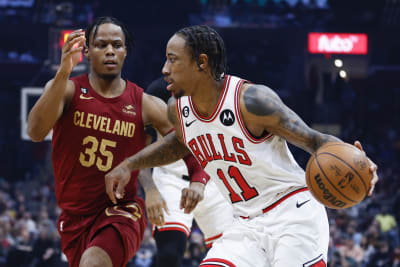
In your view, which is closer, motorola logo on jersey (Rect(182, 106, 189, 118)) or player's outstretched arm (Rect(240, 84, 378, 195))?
player's outstretched arm (Rect(240, 84, 378, 195))

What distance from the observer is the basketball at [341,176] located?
3203mm

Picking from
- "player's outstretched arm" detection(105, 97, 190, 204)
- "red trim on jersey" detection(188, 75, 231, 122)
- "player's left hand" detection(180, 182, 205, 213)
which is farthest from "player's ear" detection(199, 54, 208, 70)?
"player's left hand" detection(180, 182, 205, 213)

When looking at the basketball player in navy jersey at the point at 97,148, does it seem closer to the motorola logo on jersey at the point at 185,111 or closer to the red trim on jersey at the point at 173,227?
the motorola logo on jersey at the point at 185,111

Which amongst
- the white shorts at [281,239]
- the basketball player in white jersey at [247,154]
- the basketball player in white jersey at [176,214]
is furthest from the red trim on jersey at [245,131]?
the basketball player in white jersey at [176,214]

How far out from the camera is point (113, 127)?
4137 millimetres

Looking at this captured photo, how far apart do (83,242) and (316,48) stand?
14563mm

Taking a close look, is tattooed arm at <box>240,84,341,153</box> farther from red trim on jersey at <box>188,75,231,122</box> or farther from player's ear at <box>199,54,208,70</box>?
player's ear at <box>199,54,208,70</box>

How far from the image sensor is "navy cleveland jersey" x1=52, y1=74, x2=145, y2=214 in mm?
4109

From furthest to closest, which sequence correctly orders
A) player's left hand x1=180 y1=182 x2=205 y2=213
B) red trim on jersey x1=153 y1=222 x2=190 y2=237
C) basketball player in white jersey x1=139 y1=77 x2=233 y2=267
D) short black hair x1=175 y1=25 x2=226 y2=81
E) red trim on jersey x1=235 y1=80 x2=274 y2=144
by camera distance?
red trim on jersey x1=153 y1=222 x2=190 y2=237
basketball player in white jersey x1=139 y1=77 x2=233 y2=267
player's left hand x1=180 y1=182 x2=205 y2=213
short black hair x1=175 y1=25 x2=226 y2=81
red trim on jersey x1=235 y1=80 x2=274 y2=144

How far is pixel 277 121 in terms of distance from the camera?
3410 mm

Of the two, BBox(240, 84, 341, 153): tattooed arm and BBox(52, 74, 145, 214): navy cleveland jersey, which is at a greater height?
BBox(240, 84, 341, 153): tattooed arm

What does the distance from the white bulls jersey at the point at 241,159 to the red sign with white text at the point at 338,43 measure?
47.3ft

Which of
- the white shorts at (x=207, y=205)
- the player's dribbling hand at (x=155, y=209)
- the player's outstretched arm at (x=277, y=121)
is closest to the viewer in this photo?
the player's outstretched arm at (x=277, y=121)

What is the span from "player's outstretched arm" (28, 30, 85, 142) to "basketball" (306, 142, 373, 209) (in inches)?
62.5
